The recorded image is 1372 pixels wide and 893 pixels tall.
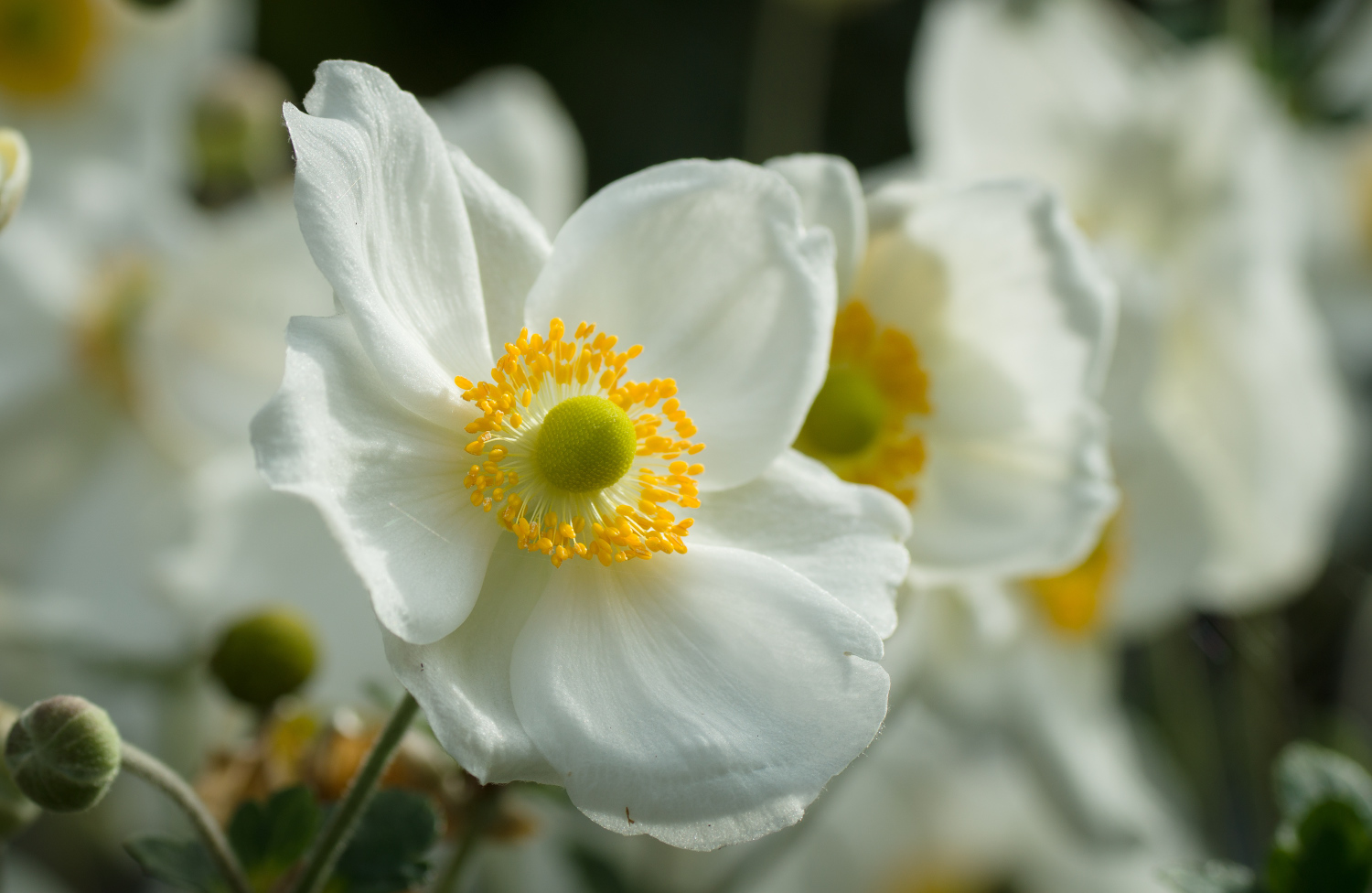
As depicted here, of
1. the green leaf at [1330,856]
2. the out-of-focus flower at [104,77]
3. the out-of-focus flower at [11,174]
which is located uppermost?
the out-of-focus flower at [11,174]

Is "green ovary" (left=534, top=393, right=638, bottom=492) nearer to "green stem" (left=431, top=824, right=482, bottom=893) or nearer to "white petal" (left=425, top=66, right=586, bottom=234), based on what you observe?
"green stem" (left=431, top=824, right=482, bottom=893)

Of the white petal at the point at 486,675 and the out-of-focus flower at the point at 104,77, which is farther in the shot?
the out-of-focus flower at the point at 104,77

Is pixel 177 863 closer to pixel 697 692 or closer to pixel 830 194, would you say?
pixel 697 692

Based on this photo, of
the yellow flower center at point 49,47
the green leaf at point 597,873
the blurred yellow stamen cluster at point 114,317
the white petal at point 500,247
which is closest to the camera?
the white petal at point 500,247

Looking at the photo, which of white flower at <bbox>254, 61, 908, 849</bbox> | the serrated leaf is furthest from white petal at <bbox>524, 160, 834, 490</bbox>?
the serrated leaf

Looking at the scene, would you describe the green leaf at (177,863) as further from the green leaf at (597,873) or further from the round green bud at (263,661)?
the green leaf at (597,873)

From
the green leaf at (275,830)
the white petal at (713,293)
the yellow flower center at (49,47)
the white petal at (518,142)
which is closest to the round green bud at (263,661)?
the green leaf at (275,830)
